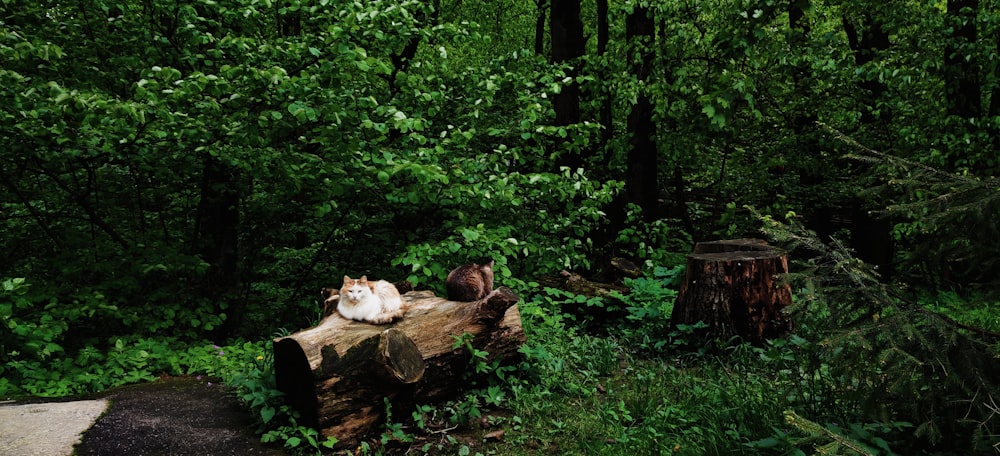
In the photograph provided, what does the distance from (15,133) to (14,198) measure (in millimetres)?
1506

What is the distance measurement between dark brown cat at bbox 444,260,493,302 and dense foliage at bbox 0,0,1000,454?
11.0 inches

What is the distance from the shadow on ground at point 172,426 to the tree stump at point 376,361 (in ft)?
1.38

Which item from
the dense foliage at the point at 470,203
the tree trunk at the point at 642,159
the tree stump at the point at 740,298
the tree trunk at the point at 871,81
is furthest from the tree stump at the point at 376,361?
the tree trunk at the point at 871,81

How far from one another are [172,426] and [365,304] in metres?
1.60

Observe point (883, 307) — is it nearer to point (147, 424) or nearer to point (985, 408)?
point (985, 408)

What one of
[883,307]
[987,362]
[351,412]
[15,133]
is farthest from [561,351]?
[15,133]

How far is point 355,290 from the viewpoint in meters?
4.72

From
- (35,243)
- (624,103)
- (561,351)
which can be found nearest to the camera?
(561,351)

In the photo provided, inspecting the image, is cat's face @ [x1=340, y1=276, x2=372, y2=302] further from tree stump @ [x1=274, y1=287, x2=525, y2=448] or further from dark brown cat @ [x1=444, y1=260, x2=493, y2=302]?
dark brown cat @ [x1=444, y1=260, x2=493, y2=302]

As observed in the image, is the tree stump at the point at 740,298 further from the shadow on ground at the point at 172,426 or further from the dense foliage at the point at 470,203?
the shadow on ground at the point at 172,426

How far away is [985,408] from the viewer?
8.43 ft

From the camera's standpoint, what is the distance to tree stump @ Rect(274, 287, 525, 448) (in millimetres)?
4051

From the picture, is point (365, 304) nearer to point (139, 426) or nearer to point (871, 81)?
point (139, 426)

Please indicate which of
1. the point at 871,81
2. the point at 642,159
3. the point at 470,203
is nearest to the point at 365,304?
the point at 470,203
